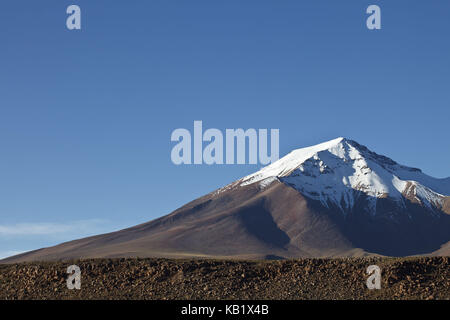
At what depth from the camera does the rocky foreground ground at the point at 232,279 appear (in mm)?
39594

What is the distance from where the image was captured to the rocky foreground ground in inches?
1559

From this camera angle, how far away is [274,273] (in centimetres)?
4294

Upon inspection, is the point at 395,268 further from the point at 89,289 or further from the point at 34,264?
the point at 34,264

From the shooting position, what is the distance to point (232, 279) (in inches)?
1655
